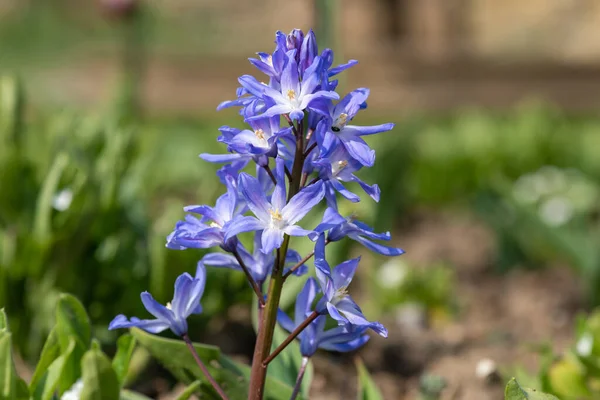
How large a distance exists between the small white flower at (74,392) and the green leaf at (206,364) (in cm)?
12

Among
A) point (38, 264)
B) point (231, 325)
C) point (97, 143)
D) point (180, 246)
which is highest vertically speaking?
point (180, 246)

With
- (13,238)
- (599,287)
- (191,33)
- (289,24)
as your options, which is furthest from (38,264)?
(191,33)

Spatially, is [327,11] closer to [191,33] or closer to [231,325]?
[231,325]

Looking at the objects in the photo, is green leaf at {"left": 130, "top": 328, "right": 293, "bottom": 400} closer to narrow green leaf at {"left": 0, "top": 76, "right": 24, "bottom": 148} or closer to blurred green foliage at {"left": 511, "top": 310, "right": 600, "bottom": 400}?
blurred green foliage at {"left": 511, "top": 310, "right": 600, "bottom": 400}

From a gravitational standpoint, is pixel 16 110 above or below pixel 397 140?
above

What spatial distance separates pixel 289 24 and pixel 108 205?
10544 millimetres

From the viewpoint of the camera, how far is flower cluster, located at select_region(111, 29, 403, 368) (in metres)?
1.04

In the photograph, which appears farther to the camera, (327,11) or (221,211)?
(327,11)

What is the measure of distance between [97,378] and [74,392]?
27 centimetres

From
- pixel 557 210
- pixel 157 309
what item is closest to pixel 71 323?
pixel 157 309

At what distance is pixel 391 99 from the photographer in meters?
7.37

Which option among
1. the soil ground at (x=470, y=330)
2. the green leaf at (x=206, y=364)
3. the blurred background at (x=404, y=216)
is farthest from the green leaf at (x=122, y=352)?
the soil ground at (x=470, y=330)

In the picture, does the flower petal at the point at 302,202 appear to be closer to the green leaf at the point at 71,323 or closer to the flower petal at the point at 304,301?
the flower petal at the point at 304,301

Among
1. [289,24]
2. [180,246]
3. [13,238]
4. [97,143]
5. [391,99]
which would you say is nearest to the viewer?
[180,246]
